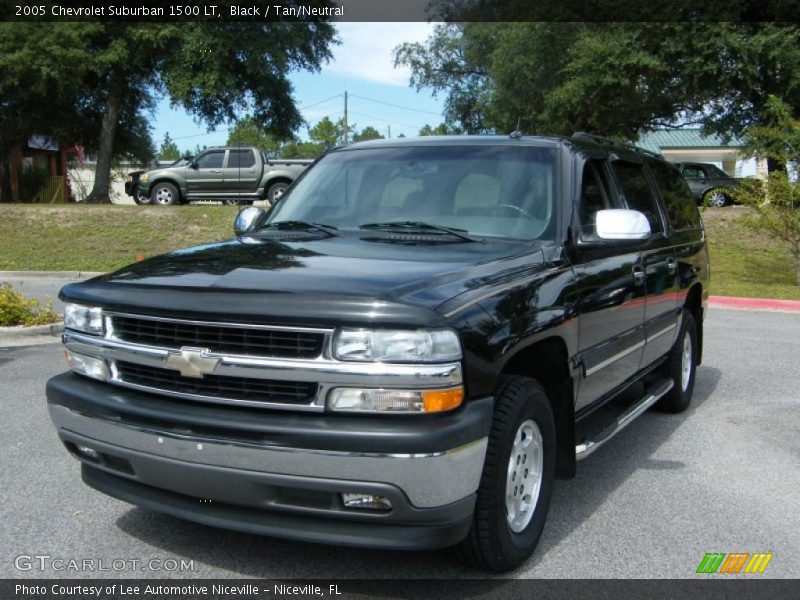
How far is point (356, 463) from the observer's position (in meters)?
2.83

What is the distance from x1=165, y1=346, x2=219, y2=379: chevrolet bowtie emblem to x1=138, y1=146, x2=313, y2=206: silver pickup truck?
65.1ft

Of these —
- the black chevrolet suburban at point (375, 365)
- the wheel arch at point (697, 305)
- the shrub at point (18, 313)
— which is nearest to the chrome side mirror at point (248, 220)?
the black chevrolet suburban at point (375, 365)

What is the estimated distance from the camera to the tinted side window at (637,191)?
17.1 ft

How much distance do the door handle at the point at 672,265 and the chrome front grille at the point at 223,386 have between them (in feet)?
11.3

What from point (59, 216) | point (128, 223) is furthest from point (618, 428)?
point (59, 216)

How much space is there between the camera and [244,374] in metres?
3.00

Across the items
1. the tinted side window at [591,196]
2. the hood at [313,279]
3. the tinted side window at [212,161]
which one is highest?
the tinted side window at [212,161]

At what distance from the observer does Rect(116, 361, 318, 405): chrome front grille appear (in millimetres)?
2971

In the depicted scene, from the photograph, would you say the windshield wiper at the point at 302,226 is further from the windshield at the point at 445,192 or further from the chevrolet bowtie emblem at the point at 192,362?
the chevrolet bowtie emblem at the point at 192,362

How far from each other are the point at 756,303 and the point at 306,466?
39.8 feet

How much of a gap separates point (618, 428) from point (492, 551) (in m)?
1.59

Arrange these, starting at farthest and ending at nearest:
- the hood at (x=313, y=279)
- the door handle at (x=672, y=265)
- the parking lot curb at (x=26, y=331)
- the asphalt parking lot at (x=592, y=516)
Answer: the parking lot curb at (x=26, y=331), the door handle at (x=672, y=265), the asphalt parking lot at (x=592, y=516), the hood at (x=313, y=279)

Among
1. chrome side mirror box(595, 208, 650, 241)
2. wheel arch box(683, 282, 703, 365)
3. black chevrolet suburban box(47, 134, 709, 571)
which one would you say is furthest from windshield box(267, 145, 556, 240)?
wheel arch box(683, 282, 703, 365)

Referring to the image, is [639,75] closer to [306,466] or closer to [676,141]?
[306,466]
